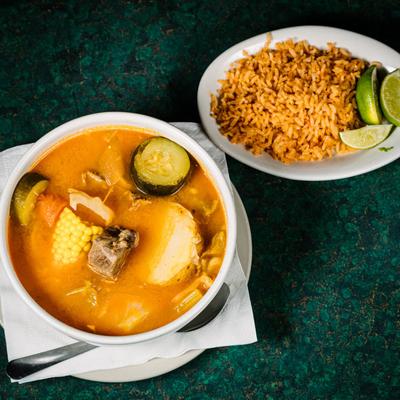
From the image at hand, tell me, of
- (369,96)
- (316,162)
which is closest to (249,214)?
(316,162)

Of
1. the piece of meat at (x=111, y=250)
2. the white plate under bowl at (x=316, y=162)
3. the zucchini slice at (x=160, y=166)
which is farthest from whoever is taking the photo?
the white plate under bowl at (x=316, y=162)

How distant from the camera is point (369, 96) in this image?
2133 mm

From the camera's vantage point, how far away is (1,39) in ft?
7.39

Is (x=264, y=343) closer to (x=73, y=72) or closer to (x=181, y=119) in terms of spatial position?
(x=181, y=119)

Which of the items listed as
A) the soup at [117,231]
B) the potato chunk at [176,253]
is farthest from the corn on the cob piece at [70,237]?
the potato chunk at [176,253]

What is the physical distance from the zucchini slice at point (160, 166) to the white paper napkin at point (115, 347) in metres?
0.34

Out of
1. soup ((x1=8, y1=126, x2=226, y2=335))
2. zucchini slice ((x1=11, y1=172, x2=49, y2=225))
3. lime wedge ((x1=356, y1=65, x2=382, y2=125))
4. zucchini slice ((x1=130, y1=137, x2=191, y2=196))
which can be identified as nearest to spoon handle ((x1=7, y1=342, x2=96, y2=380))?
soup ((x1=8, y1=126, x2=226, y2=335))

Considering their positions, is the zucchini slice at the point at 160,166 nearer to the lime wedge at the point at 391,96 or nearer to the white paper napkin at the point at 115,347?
the white paper napkin at the point at 115,347

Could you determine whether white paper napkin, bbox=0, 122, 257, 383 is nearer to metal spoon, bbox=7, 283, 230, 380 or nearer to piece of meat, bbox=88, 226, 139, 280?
metal spoon, bbox=7, 283, 230, 380

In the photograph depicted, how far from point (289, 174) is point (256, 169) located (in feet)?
0.45

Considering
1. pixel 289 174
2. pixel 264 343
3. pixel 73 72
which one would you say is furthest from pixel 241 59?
pixel 264 343

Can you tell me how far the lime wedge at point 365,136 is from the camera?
2.13 metres

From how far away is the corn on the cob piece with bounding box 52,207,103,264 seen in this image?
1565 mm

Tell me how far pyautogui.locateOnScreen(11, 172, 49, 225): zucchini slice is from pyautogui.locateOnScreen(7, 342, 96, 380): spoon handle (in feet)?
1.29
